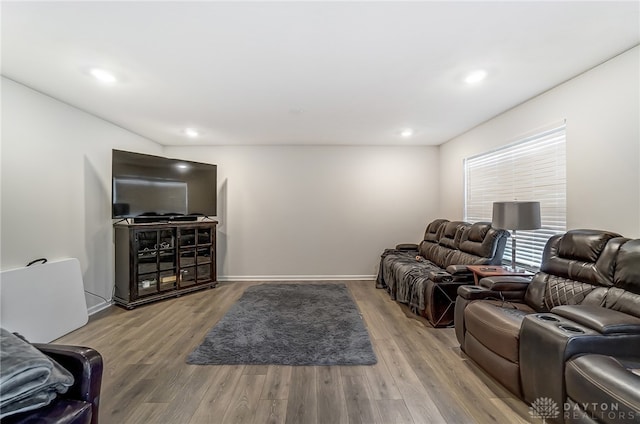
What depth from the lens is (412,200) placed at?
17.0 feet

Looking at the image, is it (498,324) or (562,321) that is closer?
(562,321)

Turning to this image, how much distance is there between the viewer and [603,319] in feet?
5.19

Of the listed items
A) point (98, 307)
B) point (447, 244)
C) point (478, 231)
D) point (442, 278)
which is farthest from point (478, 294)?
point (98, 307)

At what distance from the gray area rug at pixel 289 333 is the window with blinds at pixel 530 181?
6.94 ft

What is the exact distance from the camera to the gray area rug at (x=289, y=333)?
2.41 metres

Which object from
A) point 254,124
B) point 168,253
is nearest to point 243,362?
point 168,253

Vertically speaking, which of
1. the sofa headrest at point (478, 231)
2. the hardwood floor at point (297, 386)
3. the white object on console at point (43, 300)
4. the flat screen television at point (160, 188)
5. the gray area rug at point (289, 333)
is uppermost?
the flat screen television at point (160, 188)

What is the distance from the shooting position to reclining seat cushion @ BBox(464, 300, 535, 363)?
6.22ft

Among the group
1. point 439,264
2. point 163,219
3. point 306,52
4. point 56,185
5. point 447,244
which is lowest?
A: point 439,264

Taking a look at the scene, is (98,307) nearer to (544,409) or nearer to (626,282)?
(544,409)

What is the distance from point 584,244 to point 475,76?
5.41 ft

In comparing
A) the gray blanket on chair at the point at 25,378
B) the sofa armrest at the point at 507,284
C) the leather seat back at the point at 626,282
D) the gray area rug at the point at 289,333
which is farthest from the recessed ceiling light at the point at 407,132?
the gray blanket on chair at the point at 25,378

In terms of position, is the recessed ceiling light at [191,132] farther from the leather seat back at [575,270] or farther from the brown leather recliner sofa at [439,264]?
the leather seat back at [575,270]

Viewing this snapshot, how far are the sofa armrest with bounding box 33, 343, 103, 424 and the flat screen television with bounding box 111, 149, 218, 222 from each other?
268 cm
